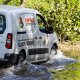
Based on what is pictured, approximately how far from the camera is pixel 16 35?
41.4ft

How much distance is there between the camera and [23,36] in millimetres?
12992

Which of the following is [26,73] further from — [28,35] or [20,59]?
[28,35]

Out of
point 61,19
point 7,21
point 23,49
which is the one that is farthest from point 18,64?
point 61,19

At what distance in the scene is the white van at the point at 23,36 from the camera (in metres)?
12.4

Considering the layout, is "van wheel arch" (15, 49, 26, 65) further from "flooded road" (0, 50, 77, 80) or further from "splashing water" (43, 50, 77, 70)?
"splashing water" (43, 50, 77, 70)

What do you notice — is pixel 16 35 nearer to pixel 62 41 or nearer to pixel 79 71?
pixel 79 71

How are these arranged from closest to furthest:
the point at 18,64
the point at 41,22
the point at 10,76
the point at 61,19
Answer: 1. the point at 10,76
2. the point at 18,64
3. the point at 41,22
4. the point at 61,19

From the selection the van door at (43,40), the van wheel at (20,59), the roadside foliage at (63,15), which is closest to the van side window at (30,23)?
the van door at (43,40)

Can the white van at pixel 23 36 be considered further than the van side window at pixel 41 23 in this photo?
No

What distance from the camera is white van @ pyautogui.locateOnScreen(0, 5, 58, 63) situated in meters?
12.4

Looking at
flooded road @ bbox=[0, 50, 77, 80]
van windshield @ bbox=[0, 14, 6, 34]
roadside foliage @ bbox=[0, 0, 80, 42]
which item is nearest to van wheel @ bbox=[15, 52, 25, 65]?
flooded road @ bbox=[0, 50, 77, 80]

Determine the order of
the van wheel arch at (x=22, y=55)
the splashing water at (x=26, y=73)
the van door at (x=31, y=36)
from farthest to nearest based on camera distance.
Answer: the van door at (x=31, y=36) → the van wheel arch at (x=22, y=55) → the splashing water at (x=26, y=73)

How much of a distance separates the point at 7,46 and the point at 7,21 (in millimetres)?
675

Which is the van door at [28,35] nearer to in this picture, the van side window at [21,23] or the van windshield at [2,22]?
the van side window at [21,23]
